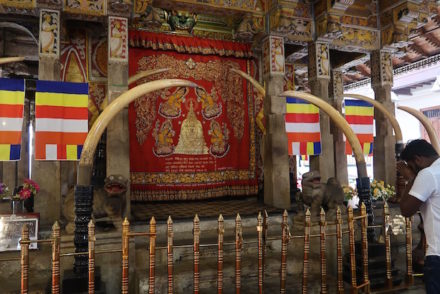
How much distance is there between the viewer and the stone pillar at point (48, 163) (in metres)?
4.86

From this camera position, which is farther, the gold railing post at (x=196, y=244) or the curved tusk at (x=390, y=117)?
the curved tusk at (x=390, y=117)

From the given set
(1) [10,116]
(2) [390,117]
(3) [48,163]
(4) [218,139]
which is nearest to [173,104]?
(4) [218,139]

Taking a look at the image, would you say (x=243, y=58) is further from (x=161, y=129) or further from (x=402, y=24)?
(x=402, y=24)

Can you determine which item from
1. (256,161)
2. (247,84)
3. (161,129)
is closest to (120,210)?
(161,129)

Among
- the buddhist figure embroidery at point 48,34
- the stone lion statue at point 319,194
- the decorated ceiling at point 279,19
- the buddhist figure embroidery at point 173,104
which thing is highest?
the decorated ceiling at point 279,19

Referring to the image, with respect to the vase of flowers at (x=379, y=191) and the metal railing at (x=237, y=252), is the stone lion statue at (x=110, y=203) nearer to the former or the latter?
the metal railing at (x=237, y=252)

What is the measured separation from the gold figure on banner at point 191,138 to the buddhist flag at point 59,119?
2319 millimetres

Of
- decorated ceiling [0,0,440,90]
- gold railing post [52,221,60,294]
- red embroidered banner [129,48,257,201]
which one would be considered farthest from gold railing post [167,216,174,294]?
decorated ceiling [0,0,440,90]

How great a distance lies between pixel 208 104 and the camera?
7004mm

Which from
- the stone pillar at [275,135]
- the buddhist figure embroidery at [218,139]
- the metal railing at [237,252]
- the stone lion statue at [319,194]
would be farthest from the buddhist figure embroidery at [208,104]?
the metal railing at [237,252]

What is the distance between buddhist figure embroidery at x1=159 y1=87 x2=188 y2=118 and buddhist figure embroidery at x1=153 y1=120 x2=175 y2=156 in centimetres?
18

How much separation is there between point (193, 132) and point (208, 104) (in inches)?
27.5

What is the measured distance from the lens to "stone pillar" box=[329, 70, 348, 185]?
851 cm

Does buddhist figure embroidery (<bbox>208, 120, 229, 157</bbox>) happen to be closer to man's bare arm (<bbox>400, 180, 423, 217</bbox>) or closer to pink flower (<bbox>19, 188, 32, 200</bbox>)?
pink flower (<bbox>19, 188, 32, 200</bbox>)
